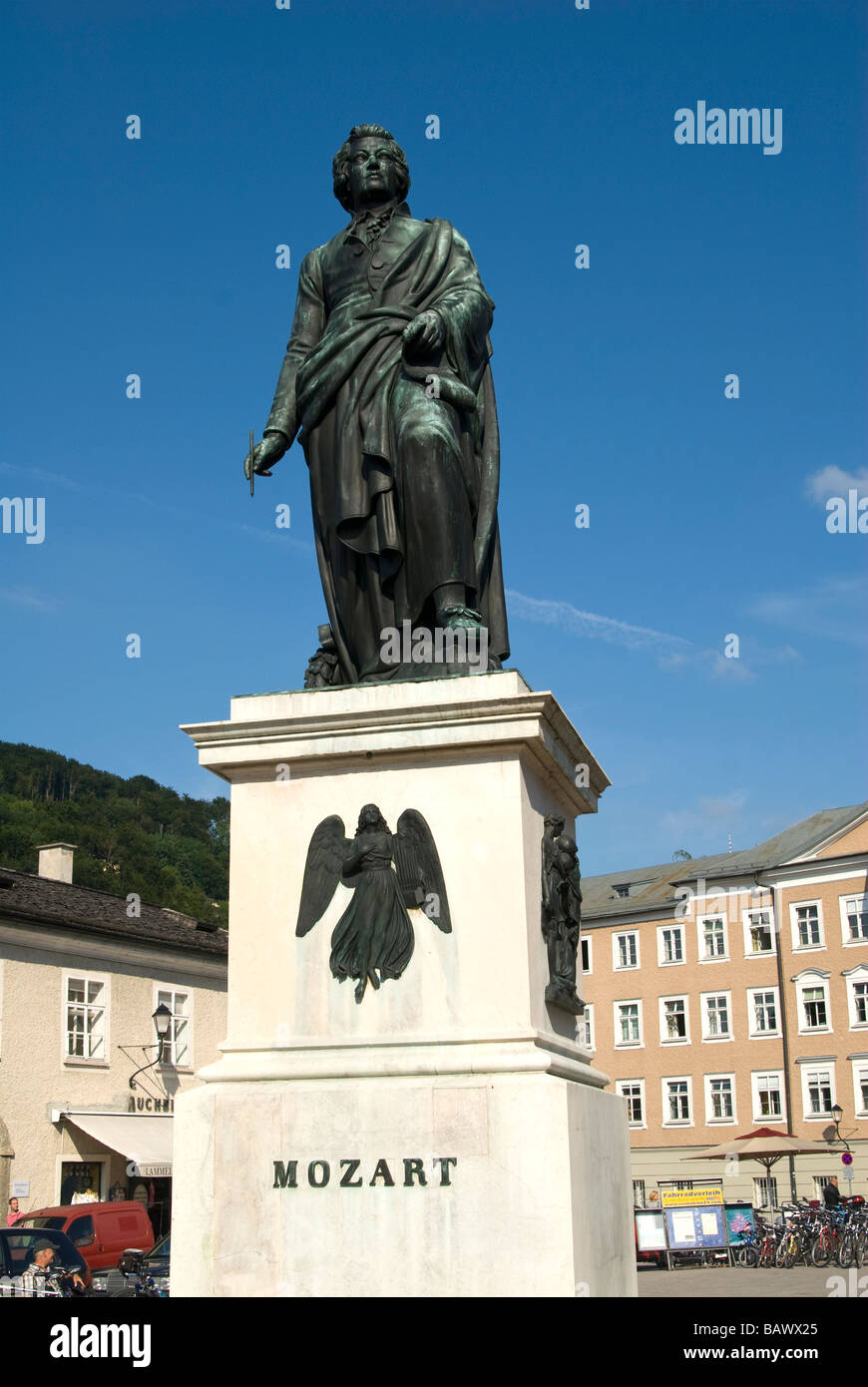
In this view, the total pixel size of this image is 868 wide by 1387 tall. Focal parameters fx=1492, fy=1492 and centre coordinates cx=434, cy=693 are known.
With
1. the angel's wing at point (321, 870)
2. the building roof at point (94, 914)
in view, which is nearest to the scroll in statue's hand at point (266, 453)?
the angel's wing at point (321, 870)

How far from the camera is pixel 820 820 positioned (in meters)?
66.6

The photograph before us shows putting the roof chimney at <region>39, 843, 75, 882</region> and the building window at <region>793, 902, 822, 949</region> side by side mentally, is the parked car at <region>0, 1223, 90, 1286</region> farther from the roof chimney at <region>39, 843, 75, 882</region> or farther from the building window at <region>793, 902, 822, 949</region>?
the building window at <region>793, 902, 822, 949</region>

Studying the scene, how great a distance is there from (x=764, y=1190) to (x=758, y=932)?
10613 mm

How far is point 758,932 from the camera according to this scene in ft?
210

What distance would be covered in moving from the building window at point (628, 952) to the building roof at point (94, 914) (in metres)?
28.7

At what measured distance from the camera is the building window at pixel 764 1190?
58094mm

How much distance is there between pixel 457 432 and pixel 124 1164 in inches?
1297

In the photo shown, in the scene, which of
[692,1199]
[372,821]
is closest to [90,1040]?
[692,1199]

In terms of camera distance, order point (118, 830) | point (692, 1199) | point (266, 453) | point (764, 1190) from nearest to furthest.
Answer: point (266, 453) → point (692, 1199) → point (764, 1190) → point (118, 830)

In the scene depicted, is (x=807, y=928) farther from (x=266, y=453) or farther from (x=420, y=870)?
(x=420, y=870)

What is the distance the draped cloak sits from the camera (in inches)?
268

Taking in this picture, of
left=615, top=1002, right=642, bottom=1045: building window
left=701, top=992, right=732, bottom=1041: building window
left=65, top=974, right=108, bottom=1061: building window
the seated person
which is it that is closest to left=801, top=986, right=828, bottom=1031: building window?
left=701, top=992, right=732, bottom=1041: building window

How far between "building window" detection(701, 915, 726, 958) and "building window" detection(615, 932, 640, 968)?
11.3ft
